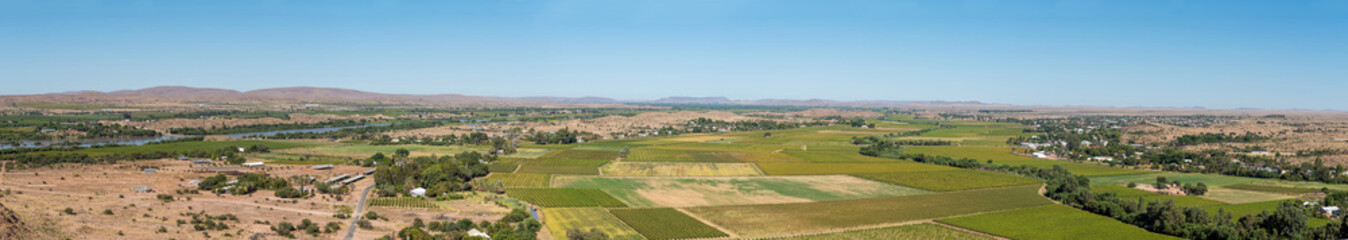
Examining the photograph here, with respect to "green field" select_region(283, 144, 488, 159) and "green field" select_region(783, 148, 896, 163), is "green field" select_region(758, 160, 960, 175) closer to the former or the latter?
"green field" select_region(783, 148, 896, 163)

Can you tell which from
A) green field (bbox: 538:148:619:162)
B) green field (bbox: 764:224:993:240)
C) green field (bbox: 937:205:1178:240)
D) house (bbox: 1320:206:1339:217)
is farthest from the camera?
green field (bbox: 538:148:619:162)

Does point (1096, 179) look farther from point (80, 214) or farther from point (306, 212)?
point (80, 214)

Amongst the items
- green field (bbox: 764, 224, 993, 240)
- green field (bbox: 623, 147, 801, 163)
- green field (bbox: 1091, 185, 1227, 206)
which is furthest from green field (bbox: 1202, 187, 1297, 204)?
green field (bbox: 623, 147, 801, 163)

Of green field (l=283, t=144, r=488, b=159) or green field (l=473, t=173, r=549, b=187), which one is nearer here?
green field (l=473, t=173, r=549, b=187)

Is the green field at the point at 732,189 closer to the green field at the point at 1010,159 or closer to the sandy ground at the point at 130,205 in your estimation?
the sandy ground at the point at 130,205

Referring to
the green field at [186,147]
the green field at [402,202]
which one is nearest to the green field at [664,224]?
the green field at [402,202]

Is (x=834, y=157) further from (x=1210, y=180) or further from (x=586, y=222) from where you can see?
(x=586, y=222)

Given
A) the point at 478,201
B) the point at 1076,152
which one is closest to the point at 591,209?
the point at 478,201

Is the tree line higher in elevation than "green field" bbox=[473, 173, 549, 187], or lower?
higher
